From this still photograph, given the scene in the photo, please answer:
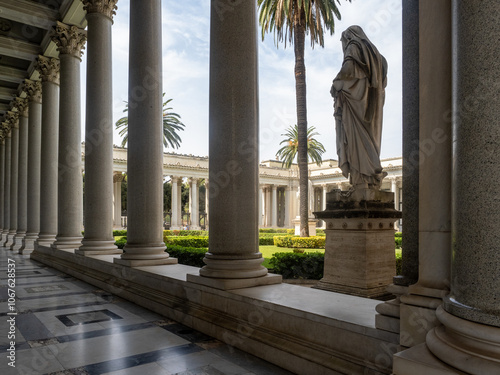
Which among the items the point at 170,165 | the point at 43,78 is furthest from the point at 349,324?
the point at 170,165

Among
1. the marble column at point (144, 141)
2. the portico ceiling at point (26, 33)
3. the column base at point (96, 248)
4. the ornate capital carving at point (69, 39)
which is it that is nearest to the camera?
the marble column at point (144, 141)

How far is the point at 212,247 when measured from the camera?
9070 mm

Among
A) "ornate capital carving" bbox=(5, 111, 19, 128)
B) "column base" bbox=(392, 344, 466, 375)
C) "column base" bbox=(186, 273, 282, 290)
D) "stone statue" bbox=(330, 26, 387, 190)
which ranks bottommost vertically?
"column base" bbox=(186, 273, 282, 290)

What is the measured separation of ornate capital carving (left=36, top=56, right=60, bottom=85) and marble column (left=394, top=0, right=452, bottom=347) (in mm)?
24415

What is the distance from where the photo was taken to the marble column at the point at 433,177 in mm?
4934

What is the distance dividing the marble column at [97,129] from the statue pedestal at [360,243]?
9.13m

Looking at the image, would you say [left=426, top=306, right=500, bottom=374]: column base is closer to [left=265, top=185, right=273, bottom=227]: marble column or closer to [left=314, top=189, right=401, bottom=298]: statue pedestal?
[left=314, top=189, right=401, bottom=298]: statue pedestal

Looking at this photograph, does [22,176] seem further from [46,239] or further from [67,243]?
[67,243]

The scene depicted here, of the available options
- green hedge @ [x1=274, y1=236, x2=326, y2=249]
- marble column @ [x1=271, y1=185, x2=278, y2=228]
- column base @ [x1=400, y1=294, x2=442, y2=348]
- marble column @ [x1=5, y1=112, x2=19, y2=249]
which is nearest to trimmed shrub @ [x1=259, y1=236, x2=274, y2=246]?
green hedge @ [x1=274, y1=236, x2=326, y2=249]

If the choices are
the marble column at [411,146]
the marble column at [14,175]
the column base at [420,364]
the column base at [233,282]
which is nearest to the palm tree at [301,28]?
the marble column at [14,175]

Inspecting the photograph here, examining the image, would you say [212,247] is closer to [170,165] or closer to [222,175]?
[222,175]

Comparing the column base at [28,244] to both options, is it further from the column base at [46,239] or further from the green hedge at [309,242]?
the green hedge at [309,242]

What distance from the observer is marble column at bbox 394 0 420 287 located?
5680mm

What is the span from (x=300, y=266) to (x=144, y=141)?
8.93 meters
